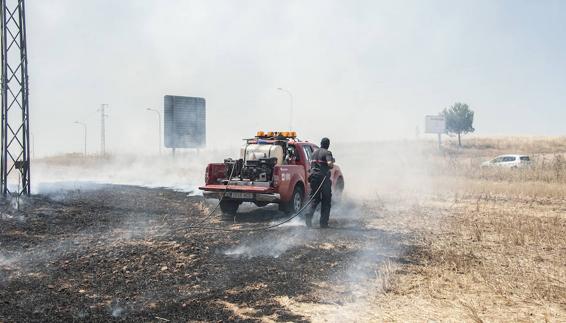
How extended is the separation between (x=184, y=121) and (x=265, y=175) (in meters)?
24.7

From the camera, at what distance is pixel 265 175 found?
36.9 ft

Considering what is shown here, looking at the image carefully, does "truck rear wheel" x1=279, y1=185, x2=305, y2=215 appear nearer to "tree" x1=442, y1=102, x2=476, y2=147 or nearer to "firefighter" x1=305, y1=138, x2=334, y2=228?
"firefighter" x1=305, y1=138, x2=334, y2=228

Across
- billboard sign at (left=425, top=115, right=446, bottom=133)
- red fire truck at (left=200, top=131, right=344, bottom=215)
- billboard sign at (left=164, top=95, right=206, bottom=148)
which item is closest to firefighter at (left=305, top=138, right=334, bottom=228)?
red fire truck at (left=200, top=131, right=344, bottom=215)

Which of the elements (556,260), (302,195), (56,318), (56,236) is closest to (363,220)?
(302,195)

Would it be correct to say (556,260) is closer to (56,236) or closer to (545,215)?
(545,215)

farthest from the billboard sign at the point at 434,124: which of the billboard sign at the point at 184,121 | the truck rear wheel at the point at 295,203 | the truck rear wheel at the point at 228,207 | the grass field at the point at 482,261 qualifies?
the truck rear wheel at the point at 228,207

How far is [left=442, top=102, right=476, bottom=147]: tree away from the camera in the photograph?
74.2 meters

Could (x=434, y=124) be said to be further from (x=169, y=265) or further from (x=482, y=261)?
(x=169, y=265)

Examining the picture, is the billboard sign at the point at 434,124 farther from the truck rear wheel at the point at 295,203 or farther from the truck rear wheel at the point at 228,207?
the truck rear wheel at the point at 228,207

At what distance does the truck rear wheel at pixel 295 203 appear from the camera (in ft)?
35.5

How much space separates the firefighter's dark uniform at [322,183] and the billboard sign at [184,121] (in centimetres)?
2600

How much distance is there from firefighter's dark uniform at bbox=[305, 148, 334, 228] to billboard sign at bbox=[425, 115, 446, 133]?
186 feet

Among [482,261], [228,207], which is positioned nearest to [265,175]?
[228,207]

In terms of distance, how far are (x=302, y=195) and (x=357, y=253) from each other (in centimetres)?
425
